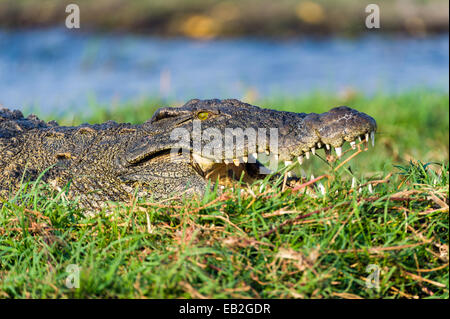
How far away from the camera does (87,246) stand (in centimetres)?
307

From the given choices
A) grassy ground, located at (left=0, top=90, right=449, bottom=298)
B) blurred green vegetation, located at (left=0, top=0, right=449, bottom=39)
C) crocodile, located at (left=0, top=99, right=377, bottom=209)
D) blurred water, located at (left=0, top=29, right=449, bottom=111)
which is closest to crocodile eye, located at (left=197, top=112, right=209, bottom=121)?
crocodile, located at (left=0, top=99, right=377, bottom=209)

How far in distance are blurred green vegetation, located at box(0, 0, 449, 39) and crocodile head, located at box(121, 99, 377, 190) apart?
14.2 m

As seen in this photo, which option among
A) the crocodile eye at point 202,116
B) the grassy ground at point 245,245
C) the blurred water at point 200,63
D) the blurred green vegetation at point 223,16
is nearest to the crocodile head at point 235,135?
the crocodile eye at point 202,116

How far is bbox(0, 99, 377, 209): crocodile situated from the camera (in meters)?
3.62

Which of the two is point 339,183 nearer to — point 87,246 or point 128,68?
point 87,246

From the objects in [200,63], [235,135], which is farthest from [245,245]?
[200,63]

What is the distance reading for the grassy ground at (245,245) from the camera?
280cm

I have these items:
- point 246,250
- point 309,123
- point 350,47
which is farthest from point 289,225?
point 350,47

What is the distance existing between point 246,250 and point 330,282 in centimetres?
49

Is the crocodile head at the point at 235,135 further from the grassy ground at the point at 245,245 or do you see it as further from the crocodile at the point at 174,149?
the grassy ground at the point at 245,245

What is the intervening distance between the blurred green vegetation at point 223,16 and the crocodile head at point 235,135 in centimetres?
1421

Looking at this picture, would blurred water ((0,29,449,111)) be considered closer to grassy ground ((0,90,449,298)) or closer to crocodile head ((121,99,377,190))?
crocodile head ((121,99,377,190))

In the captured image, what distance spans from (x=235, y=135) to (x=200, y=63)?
11.8m

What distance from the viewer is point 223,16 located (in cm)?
1848
